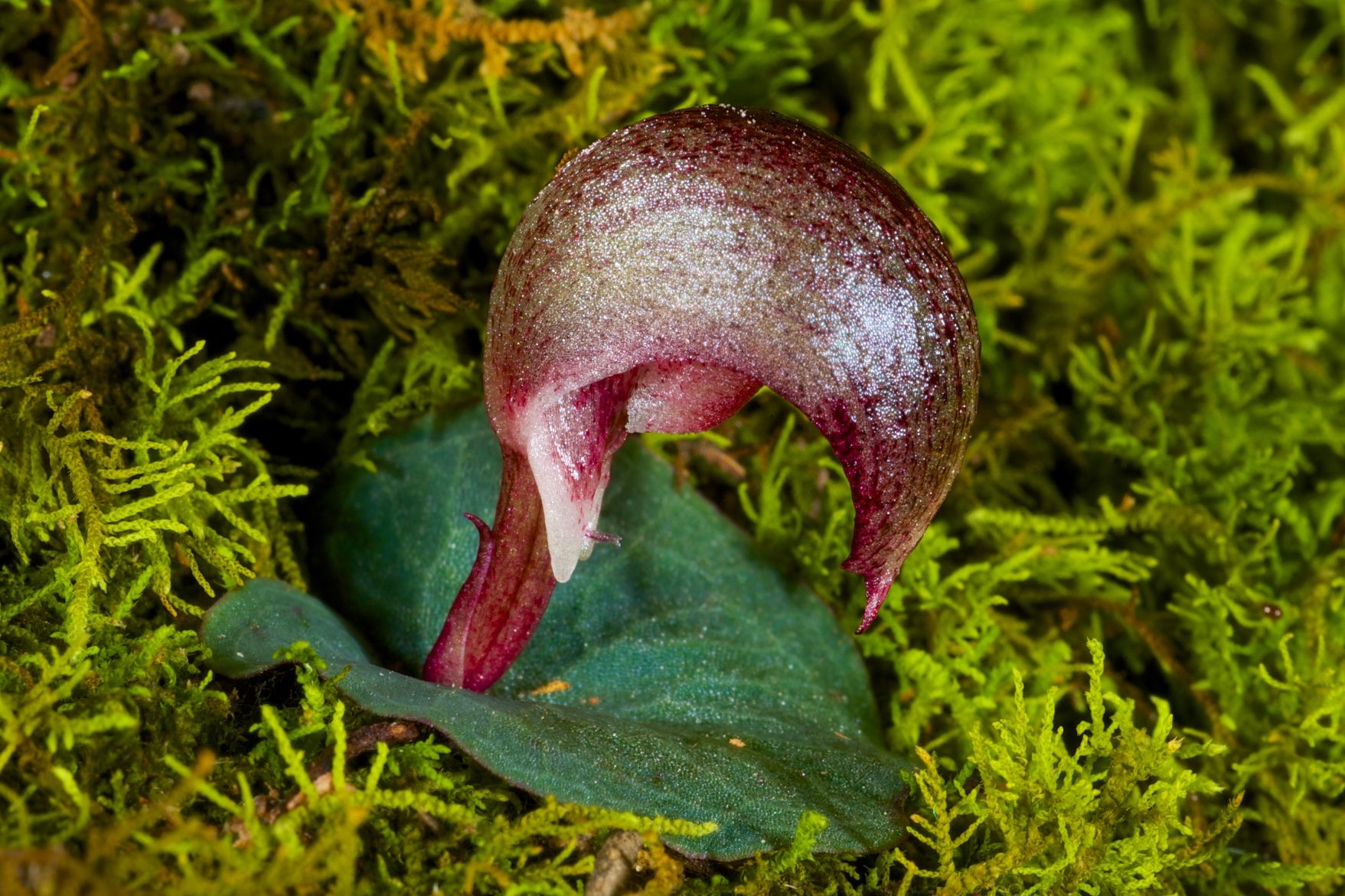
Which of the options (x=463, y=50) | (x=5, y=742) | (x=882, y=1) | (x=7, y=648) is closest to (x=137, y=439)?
(x=7, y=648)

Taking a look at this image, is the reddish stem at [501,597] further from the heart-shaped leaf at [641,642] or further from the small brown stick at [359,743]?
the small brown stick at [359,743]

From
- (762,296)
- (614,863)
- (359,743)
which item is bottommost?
(614,863)

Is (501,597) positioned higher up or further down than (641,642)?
higher up

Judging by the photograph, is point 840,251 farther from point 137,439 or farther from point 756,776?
point 137,439

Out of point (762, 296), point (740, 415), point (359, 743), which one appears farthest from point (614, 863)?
point (740, 415)

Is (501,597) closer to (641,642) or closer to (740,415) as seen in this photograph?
(641,642)

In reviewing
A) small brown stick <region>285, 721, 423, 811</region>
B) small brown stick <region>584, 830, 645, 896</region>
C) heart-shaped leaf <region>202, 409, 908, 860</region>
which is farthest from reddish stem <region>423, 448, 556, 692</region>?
small brown stick <region>584, 830, 645, 896</region>

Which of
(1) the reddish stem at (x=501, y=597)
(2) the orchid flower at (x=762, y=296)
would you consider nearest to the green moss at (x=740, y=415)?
(1) the reddish stem at (x=501, y=597)
